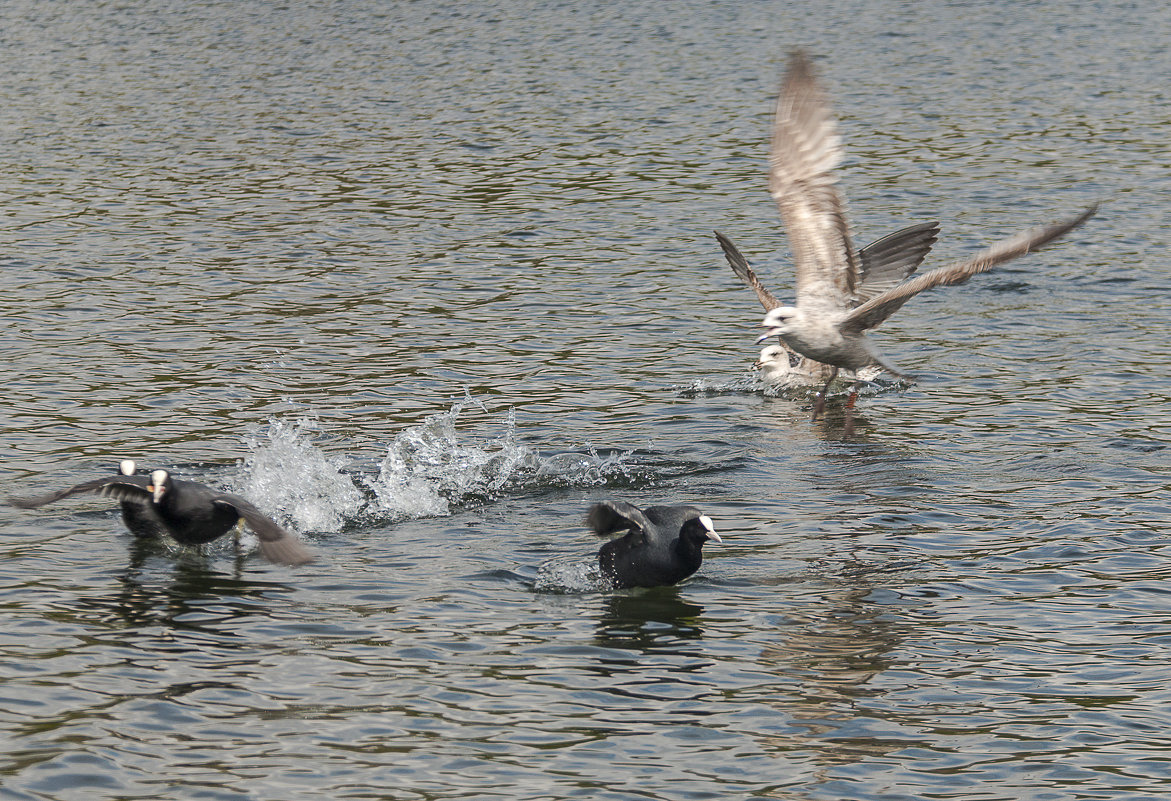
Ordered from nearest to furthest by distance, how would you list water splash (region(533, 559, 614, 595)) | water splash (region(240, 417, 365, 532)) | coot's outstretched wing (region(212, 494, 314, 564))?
coot's outstretched wing (region(212, 494, 314, 564))
water splash (region(533, 559, 614, 595))
water splash (region(240, 417, 365, 532))

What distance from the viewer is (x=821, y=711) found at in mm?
8953

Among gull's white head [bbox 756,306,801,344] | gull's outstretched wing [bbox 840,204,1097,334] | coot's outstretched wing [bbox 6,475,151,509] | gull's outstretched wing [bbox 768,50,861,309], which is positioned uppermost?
gull's outstretched wing [bbox 768,50,861,309]

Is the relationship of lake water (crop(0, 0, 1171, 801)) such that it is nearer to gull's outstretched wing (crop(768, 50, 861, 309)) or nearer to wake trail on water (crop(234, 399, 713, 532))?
wake trail on water (crop(234, 399, 713, 532))

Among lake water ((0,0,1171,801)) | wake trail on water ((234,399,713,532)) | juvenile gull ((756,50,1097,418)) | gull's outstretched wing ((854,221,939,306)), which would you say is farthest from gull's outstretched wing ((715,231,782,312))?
wake trail on water ((234,399,713,532))

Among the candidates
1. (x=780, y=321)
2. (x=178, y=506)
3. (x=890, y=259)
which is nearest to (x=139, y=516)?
(x=178, y=506)

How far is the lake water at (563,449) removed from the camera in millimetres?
8609

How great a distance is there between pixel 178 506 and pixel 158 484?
217mm

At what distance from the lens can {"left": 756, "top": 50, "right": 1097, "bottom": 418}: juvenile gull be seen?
14.0 m

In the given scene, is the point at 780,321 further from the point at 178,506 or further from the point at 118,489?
the point at 118,489

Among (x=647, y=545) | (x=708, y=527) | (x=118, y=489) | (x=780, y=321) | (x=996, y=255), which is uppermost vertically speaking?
(x=996, y=255)

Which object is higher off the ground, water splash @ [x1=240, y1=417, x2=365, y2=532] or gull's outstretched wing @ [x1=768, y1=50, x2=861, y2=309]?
gull's outstretched wing @ [x1=768, y1=50, x2=861, y2=309]

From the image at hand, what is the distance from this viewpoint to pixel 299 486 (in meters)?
12.2

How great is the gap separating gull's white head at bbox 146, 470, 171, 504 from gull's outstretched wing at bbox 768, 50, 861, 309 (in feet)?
20.1

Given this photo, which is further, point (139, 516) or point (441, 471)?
point (441, 471)
